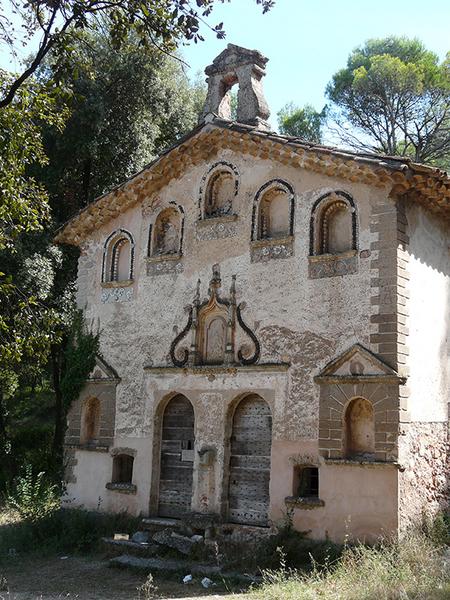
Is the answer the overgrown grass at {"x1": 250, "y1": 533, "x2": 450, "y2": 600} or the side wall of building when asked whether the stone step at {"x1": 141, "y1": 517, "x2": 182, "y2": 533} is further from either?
the side wall of building

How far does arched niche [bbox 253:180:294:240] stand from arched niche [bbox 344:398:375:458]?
358cm

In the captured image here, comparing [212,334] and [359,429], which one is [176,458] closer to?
[212,334]

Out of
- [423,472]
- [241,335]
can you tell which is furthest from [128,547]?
[423,472]

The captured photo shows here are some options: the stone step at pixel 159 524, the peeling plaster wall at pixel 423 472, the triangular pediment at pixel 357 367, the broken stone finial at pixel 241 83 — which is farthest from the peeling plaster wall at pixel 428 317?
the stone step at pixel 159 524

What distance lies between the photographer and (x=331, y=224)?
13211 mm

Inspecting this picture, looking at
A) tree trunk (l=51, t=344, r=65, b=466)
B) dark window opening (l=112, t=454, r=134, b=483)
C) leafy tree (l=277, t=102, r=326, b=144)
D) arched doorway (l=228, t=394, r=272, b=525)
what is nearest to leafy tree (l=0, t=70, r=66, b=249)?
arched doorway (l=228, t=394, r=272, b=525)

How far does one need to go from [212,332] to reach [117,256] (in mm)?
3405

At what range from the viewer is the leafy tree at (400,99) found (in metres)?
25.3

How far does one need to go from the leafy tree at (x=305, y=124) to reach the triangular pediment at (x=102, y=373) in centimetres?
1613

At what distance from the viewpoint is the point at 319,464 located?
12156mm

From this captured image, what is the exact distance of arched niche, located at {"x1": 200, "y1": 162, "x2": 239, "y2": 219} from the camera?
1466 cm

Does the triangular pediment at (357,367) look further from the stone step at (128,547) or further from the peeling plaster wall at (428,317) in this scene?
the stone step at (128,547)

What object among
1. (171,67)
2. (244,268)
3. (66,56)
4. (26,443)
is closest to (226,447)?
(244,268)

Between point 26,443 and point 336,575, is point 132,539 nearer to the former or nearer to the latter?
point 336,575
